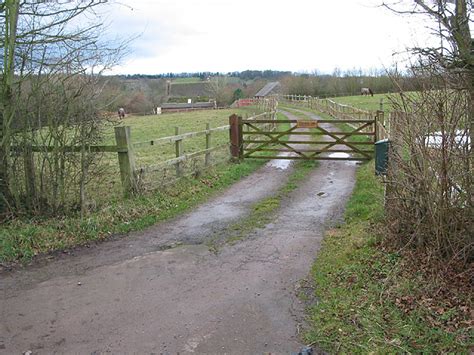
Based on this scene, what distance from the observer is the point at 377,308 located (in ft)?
14.3

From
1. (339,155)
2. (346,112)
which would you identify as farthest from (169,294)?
(346,112)

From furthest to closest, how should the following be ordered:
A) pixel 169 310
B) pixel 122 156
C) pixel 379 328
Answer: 1. pixel 122 156
2. pixel 169 310
3. pixel 379 328

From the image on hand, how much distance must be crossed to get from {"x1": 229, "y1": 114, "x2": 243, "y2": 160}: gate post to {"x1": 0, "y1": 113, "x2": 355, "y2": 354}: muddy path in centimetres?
600

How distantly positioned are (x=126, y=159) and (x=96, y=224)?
172 centimetres

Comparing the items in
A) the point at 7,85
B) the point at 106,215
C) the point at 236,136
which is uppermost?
the point at 7,85

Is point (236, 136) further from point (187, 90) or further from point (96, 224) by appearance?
point (187, 90)

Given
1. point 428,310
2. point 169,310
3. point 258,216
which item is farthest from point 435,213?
point 258,216

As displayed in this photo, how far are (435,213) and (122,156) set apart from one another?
592cm

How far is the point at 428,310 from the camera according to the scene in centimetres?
415

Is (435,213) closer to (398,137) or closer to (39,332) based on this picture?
(398,137)

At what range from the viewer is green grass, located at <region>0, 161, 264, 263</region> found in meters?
6.49

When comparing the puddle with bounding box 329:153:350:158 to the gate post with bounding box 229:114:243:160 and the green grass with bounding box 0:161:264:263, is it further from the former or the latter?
the green grass with bounding box 0:161:264:263

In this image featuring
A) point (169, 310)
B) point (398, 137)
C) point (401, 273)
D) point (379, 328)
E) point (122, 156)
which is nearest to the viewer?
point (379, 328)

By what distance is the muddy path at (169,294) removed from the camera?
4.05 m
